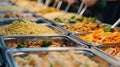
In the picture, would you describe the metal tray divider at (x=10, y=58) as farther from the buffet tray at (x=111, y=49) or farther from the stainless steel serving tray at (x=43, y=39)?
the buffet tray at (x=111, y=49)

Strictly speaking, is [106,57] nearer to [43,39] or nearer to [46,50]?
[46,50]

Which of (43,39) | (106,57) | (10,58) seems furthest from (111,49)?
(10,58)

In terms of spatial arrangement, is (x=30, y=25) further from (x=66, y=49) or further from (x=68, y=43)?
(x=66, y=49)

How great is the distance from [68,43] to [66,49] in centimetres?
49

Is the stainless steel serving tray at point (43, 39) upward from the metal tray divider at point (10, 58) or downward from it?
downward

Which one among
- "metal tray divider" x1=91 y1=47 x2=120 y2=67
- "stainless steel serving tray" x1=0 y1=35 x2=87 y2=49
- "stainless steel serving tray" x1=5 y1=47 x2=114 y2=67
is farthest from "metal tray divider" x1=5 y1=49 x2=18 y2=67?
"metal tray divider" x1=91 y1=47 x2=120 y2=67

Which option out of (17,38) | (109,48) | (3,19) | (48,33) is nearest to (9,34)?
(17,38)

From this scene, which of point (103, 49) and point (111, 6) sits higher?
point (103, 49)

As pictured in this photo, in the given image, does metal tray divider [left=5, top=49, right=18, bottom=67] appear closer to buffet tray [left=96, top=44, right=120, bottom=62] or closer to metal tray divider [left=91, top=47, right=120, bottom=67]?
metal tray divider [left=91, top=47, right=120, bottom=67]

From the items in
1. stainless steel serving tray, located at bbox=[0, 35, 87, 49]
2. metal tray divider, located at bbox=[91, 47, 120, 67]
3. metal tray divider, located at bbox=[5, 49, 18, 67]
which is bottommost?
stainless steel serving tray, located at bbox=[0, 35, 87, 49]

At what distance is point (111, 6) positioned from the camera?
683 centimetres

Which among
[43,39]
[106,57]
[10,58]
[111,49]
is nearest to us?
[10,58]

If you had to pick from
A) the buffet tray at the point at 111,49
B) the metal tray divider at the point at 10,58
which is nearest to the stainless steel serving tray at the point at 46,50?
the metal tray divider at the point at 10,58

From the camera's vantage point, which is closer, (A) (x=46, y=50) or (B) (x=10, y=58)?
(B) (x=10, y=58)
